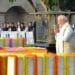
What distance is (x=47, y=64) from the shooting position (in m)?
8.91

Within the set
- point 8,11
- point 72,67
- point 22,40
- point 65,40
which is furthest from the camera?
point 8,11

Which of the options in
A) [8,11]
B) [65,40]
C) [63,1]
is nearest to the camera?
[65,40]

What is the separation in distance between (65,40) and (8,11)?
131 ft

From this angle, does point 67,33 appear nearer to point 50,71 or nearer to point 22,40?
point 50,71

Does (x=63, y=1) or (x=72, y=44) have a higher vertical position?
(x=63, y=1)

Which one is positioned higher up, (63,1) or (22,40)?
(63,1)

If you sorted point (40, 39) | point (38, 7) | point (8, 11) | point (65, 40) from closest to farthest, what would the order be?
point (65, 40) → point (40, 39) → point (38, 7) → point (8, 11)

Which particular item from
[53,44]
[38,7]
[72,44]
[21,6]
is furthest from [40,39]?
[21,6]

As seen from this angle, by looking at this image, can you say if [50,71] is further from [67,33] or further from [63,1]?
[63,1]

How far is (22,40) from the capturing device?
611 inches

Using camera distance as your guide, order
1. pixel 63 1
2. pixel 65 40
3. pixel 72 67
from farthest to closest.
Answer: pixel 63 1 < pixel 65 40 < pixel 72 67

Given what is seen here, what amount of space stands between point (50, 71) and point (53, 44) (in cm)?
721

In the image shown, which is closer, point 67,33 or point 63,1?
point 67,33

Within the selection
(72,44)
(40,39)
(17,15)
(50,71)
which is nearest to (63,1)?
(40,39)
